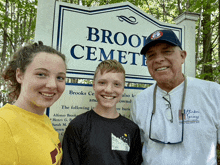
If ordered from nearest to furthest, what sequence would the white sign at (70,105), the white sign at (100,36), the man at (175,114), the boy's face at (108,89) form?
the man at (175,114) → the boy's face at (108,89) → the white sign at (70,105) → the white sign at (100,36)

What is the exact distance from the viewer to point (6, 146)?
2.82 ft

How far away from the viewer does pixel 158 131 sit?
1.59 meters

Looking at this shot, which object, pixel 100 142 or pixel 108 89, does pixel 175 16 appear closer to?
pixel 108 89

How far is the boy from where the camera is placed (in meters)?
1.38

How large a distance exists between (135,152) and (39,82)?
119 cm

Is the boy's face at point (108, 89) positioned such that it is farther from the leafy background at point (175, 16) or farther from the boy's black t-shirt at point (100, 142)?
the leafy background at point (175, 16)

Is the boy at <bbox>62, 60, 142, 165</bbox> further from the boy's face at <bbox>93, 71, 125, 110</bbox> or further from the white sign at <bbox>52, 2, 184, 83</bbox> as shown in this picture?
the white sign at <bbox>52, 2, 184, 83</bbox>

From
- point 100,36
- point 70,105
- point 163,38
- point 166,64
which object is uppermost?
point 100,36

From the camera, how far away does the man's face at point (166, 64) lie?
1.67m

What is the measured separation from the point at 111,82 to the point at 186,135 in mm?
919

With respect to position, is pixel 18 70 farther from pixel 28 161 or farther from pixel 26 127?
pixel 28 161

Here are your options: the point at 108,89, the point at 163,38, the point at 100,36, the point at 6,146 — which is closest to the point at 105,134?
the point at 108,89

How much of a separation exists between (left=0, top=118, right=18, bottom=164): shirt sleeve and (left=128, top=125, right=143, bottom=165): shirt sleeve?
1057 mm

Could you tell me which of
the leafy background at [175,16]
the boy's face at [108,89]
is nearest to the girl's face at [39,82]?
the boy's face at [108,89]
